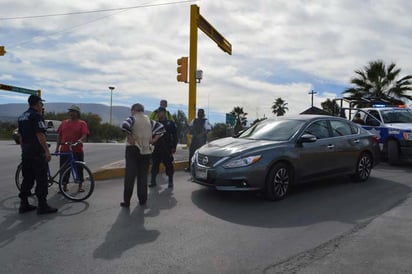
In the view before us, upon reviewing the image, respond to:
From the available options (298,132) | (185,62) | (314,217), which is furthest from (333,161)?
(185,62)

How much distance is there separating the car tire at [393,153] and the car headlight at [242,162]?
6419 mm

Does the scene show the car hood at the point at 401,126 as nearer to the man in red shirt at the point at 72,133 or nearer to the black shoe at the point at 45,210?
the man in red shirt at the point at 72,133

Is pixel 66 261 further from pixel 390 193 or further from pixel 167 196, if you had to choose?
pixel 390 193

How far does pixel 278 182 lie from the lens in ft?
21.7

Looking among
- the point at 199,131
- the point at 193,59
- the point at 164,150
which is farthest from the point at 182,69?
the point at 164,150

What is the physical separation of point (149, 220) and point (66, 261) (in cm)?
164

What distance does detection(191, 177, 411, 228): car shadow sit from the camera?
5.52m

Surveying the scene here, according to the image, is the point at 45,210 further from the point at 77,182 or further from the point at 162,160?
the point at 162,160

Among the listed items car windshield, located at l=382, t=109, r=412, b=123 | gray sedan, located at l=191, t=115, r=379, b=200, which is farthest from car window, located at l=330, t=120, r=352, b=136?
car windshield, located at l=382, t=109, r=412, b=123

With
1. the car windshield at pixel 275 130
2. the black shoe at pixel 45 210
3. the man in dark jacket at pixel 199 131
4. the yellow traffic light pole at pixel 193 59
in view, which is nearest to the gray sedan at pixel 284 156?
the car windshield at pixel 275 130

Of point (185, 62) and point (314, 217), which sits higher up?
point (185, 62)

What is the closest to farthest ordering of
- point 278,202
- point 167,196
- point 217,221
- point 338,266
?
1. point 338,266
2. point 217,221
3. point 278,202
4. point 167,196

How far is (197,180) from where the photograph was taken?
6.80 m

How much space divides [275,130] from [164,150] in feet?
7.36
